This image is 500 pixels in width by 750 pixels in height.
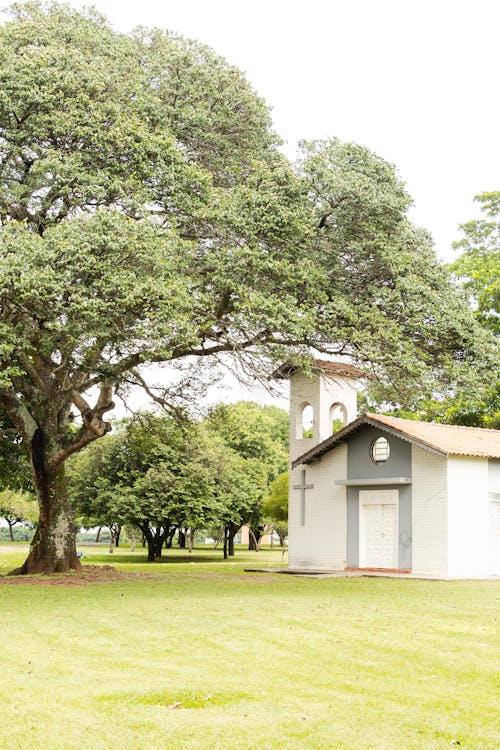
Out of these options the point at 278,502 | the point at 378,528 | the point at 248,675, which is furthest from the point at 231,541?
→ the point at 248,675

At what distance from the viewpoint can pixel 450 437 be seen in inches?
1041

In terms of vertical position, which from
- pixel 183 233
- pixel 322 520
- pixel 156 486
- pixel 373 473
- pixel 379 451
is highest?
pixel 183 233

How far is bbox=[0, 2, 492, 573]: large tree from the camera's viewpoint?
16438 millimetres

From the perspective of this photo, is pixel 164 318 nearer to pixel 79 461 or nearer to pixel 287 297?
pixel 287 297

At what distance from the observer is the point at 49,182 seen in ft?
62.5

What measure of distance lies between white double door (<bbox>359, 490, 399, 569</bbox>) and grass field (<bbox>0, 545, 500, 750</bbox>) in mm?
10311

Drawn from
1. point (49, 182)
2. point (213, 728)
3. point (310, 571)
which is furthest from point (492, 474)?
point (213, 728)

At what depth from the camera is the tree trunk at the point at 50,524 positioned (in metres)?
23.7

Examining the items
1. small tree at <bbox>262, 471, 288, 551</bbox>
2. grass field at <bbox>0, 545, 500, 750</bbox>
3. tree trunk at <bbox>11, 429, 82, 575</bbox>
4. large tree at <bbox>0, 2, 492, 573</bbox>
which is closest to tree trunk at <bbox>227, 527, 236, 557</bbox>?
small tree at <bbox>262, 471, 288, 551</bbox>

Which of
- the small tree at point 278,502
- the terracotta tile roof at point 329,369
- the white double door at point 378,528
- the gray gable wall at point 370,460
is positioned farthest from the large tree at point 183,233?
the small tree at point 278,502

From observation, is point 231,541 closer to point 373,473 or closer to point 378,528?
point 378,528

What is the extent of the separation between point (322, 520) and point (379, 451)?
3.09 m

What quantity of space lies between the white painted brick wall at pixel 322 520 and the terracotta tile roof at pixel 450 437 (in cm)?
223

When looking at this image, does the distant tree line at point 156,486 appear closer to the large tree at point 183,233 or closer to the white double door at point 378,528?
the white double door at point 378,528
